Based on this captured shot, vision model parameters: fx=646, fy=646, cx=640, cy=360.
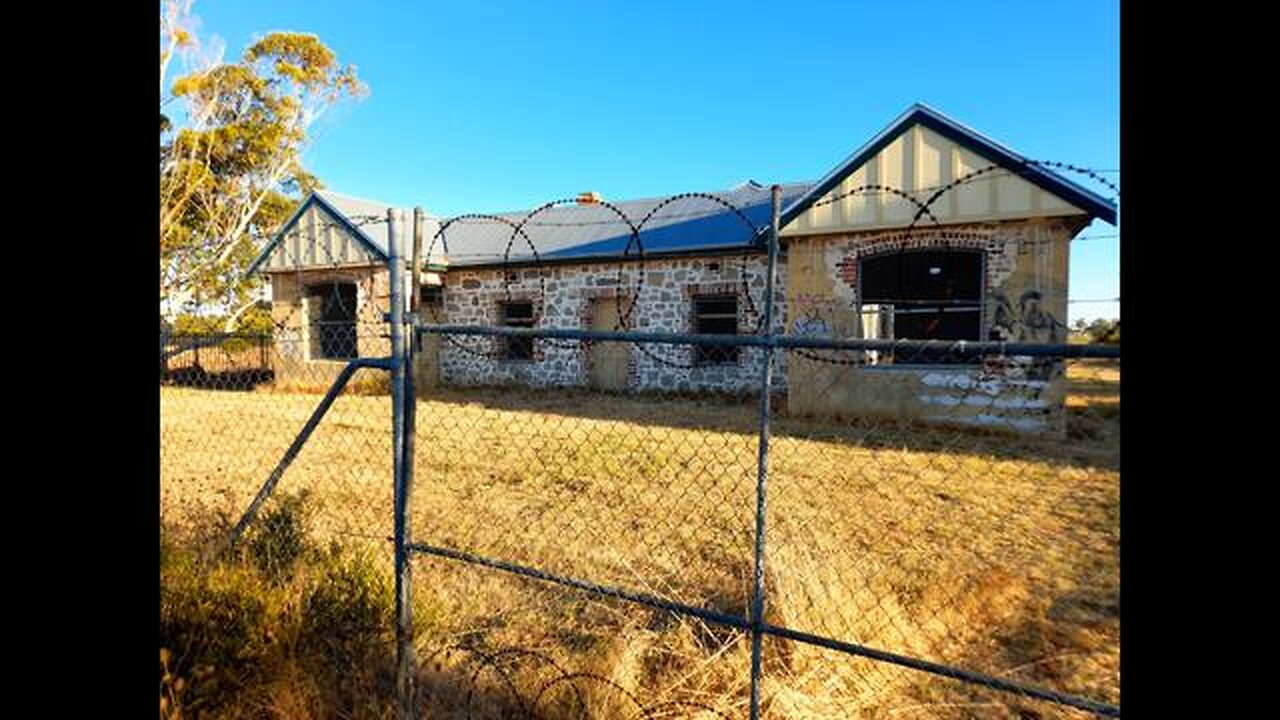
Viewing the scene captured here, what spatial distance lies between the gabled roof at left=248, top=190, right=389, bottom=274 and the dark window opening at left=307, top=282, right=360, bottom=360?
4.36 ft

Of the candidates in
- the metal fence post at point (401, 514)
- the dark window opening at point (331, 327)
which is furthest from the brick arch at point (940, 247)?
the dark window opening at point (331, 327)

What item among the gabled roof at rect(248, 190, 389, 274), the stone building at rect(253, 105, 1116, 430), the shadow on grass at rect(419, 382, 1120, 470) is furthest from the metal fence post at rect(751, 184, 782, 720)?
the gabled roof at rect(248, 190, 389, 274)

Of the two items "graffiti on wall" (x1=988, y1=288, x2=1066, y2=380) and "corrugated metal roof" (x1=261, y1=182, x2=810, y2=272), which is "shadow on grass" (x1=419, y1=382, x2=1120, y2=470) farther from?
"corrugated metal roof" (x1=261, y1=182, x2=810, y2=272)

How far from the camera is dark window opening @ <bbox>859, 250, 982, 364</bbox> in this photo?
35.1 ft

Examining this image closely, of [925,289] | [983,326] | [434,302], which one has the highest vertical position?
[434,302]

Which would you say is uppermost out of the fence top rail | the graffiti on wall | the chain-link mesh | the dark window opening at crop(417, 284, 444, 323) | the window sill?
the dark window opening at crop(417, 284, 444, 323)

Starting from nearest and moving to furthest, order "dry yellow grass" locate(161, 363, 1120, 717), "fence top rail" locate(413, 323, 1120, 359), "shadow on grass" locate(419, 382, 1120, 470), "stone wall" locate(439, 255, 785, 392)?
1. "fence top rail" locate(413, 323, 1120, 359)
2. "dry yellow grass" locate(161, 363, 1120, 717)
3. "shadow on grass" locate(419, 382, 1120, 470)
4. "stone wall" locate(439, 255, 785, 392)

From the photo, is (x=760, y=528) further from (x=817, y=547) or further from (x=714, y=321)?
(x=714, y=321)

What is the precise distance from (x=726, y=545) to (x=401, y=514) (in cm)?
283

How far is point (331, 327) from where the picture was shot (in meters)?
17.0

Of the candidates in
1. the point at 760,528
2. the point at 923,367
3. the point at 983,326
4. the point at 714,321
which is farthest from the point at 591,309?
the point at 760,528

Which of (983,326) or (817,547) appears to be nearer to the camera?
(817,547)

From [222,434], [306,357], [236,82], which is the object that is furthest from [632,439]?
[236,82]
